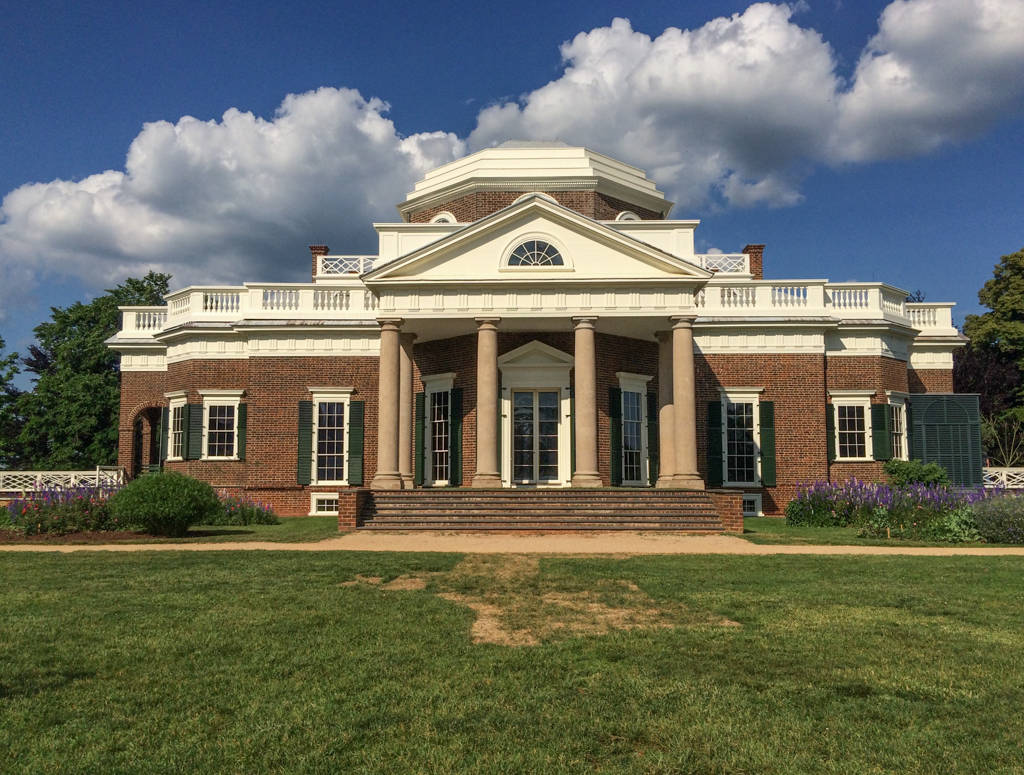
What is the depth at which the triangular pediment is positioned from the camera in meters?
21.0

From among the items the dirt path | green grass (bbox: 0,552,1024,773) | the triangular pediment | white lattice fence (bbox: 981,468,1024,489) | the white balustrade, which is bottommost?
the dirt path

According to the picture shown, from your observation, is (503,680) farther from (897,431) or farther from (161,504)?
(897,431)

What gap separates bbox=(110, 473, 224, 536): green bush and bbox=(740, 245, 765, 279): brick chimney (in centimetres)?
2058


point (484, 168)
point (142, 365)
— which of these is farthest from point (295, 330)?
point (484, 168)

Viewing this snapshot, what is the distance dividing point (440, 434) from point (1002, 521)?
48.5ft

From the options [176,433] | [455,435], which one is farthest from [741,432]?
[176,433]

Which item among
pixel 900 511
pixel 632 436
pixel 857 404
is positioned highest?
pixel 857 404

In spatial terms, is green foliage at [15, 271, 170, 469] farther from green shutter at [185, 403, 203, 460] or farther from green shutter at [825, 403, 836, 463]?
green shutter at [825, 403, 836, 463]

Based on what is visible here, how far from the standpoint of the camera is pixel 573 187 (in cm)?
2728

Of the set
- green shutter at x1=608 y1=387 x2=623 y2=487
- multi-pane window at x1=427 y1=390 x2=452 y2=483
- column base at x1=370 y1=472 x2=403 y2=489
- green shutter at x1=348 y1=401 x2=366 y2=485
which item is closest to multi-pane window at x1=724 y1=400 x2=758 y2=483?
green shutter at x1=608 y1=387 x2=623 y2=487

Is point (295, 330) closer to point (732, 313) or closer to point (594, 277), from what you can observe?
point (594, 277)

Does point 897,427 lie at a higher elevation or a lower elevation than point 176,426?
lower

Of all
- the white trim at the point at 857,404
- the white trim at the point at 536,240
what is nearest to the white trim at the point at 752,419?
the white trim at the point at 857,404

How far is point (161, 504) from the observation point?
16.0m
